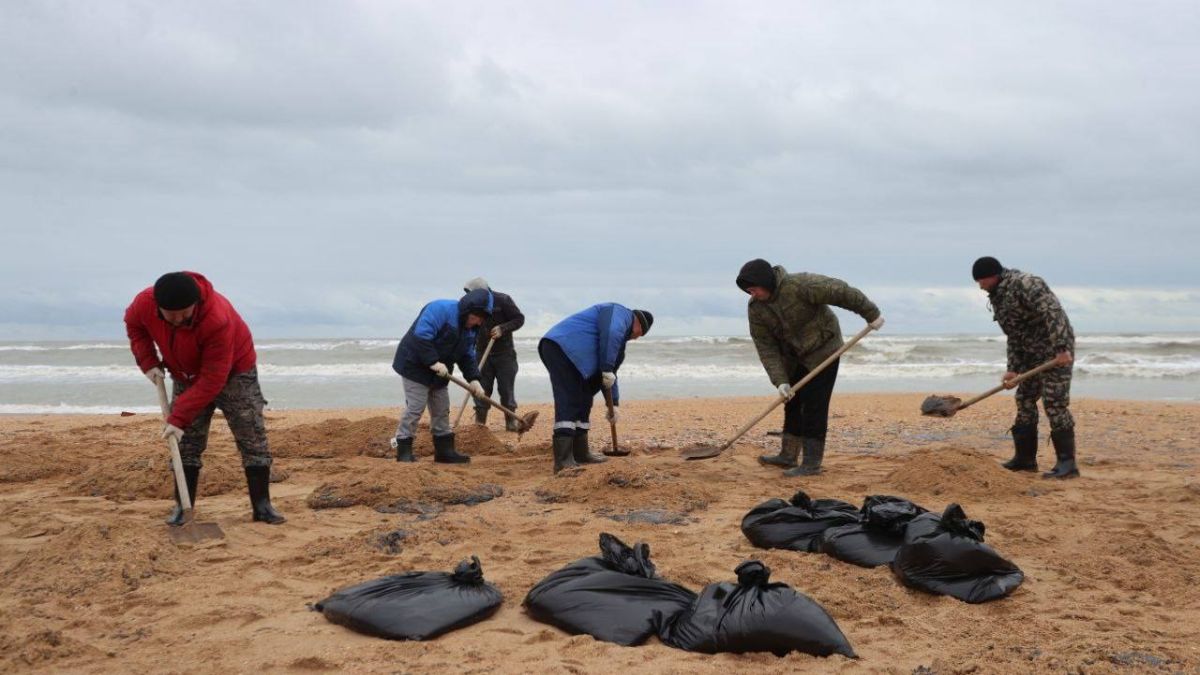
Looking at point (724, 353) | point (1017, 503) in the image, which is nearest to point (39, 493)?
point (1017, 503)

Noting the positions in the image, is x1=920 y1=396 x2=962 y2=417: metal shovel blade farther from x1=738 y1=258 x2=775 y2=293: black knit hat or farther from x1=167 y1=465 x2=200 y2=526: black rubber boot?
x1=167 y1=465 x2=200 y2=526: black rubber boot

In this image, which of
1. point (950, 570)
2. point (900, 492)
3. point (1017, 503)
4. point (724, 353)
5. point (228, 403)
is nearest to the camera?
point (950, 570)

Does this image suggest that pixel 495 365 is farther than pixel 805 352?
Yes

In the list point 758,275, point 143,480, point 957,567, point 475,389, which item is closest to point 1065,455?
point 758,275

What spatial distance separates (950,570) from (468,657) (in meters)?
2.01

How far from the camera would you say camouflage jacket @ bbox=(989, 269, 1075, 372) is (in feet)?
20.3

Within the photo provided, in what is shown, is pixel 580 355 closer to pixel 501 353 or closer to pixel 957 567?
pixel 501 353

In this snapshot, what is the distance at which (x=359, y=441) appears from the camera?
25.7ft

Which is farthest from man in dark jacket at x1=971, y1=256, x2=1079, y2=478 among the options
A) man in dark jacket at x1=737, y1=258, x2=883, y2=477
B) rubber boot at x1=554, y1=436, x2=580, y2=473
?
rubber boot at x1=554, y1=436, x2=580, y2=473

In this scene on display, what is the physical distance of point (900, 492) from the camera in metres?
5.76

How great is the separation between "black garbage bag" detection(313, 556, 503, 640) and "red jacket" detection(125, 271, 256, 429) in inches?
61.8

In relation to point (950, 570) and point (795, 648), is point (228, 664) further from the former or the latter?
point (950, 570)

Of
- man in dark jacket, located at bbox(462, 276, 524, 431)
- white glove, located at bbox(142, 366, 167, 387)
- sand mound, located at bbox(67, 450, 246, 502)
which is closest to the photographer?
white glove, located at bbox(142, 366, 167, 387)

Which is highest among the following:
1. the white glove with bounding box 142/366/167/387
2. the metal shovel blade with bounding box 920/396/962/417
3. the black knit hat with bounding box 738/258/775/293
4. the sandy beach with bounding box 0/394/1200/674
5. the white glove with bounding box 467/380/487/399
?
the black knit hat with bounding box 738/258/775/293
